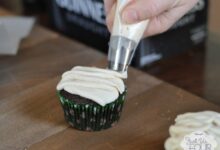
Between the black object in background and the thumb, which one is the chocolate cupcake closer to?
the thumb

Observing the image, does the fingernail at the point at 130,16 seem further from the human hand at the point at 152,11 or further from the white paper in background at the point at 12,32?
the white paper in background at the point at 12,32

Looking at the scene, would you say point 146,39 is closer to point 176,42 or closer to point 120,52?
point 176,42

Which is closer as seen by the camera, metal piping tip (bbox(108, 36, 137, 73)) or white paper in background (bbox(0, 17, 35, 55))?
metal piping tip (bbox(108, 36, 137, 73))

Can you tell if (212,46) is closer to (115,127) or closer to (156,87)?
(156,87)

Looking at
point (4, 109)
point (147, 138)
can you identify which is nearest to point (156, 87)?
point (147, 138)

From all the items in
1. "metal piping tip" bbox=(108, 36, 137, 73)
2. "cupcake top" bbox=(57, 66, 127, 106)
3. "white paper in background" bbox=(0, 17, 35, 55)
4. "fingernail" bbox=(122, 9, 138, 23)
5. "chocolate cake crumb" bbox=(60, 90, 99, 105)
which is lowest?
"white paper in background" bbox=(0, 17, 35, 55)

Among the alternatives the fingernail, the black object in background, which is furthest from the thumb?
the black object in background

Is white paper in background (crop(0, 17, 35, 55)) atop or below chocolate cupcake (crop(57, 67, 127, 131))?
below
